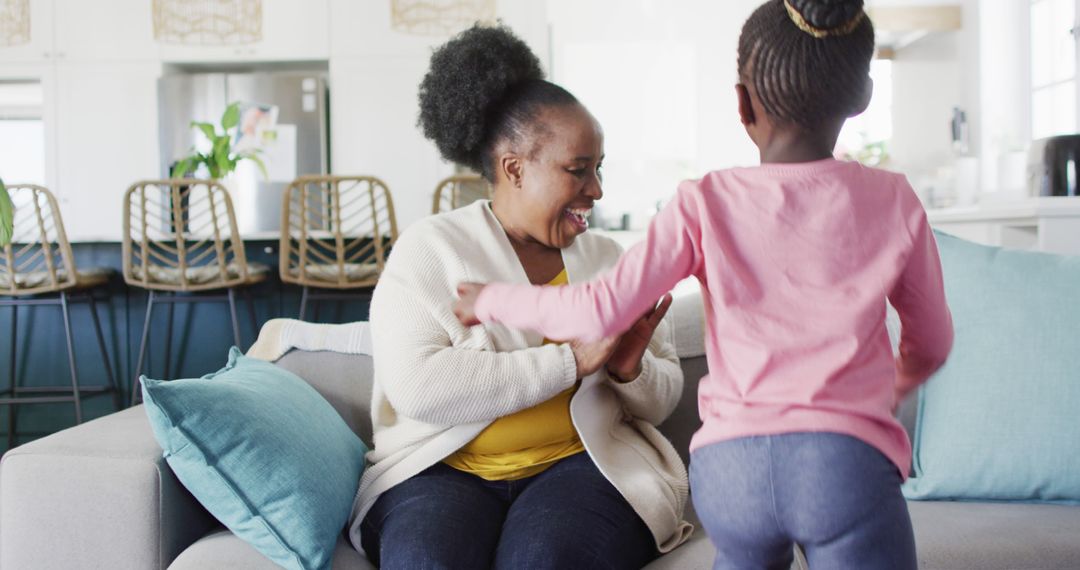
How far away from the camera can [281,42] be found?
15.9ft

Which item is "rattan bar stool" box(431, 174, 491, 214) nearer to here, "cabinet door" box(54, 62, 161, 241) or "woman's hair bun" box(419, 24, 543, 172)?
"cabinet door" box(54, 62, 161, 241)

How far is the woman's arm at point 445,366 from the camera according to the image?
132cm

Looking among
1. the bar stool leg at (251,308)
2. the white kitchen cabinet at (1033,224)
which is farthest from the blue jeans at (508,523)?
the bar stool leg at (251,308)

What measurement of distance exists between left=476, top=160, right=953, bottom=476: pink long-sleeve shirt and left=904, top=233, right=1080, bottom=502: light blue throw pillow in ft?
2.18

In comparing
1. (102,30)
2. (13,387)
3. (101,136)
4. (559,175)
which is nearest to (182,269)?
(13,387)

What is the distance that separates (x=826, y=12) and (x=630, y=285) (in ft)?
1.04

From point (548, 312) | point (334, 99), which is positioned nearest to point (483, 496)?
point (548, 312)

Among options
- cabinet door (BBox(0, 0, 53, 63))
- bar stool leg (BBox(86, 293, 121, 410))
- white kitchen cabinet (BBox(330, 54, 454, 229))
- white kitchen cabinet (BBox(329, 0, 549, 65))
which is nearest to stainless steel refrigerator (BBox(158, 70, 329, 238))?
white kitchen cabinet (BBox(330, 54, 454, 229))

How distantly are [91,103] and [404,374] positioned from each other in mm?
4213

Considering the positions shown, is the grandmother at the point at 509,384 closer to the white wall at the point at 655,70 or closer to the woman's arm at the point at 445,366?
the woman's arm at the point at 445,366

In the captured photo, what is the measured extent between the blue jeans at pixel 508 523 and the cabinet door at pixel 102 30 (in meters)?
4.21

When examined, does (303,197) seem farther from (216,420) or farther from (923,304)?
(923,304)

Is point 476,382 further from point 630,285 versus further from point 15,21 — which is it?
point 15,21

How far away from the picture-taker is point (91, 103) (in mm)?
4828
